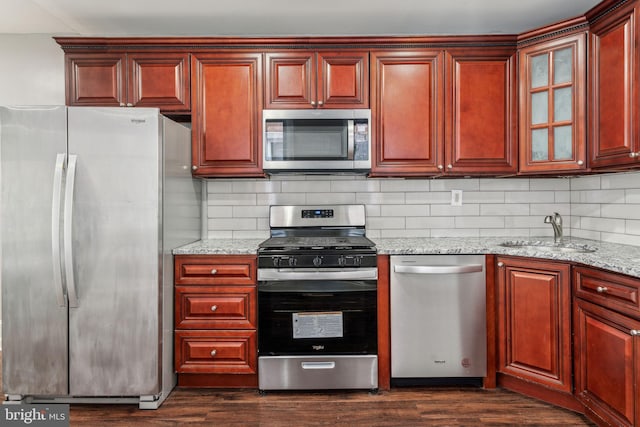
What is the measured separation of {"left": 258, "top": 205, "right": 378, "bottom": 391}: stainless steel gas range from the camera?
2367 mm

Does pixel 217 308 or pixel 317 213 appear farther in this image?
pixel 317 213

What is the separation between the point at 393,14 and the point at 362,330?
→ 7.03 feet

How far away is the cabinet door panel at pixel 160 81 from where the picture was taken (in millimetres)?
2641

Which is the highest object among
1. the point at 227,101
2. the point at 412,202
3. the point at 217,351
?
the point at 227,101

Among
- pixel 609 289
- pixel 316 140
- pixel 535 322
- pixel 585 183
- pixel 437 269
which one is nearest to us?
pixel 609 289

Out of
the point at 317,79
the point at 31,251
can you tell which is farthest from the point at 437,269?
the point at 31,251

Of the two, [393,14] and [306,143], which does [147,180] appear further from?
[393,14]

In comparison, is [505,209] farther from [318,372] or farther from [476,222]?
[318,372]

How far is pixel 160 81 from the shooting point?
2.65 meters

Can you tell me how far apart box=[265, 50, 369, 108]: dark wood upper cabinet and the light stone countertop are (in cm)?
98

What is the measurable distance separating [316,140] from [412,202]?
3.07ft

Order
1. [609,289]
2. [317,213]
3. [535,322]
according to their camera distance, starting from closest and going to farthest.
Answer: [609,289] < [535,322] < [317,213]

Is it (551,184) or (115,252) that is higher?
(551,184)

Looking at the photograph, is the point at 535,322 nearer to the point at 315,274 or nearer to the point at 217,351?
the point at 315,274
